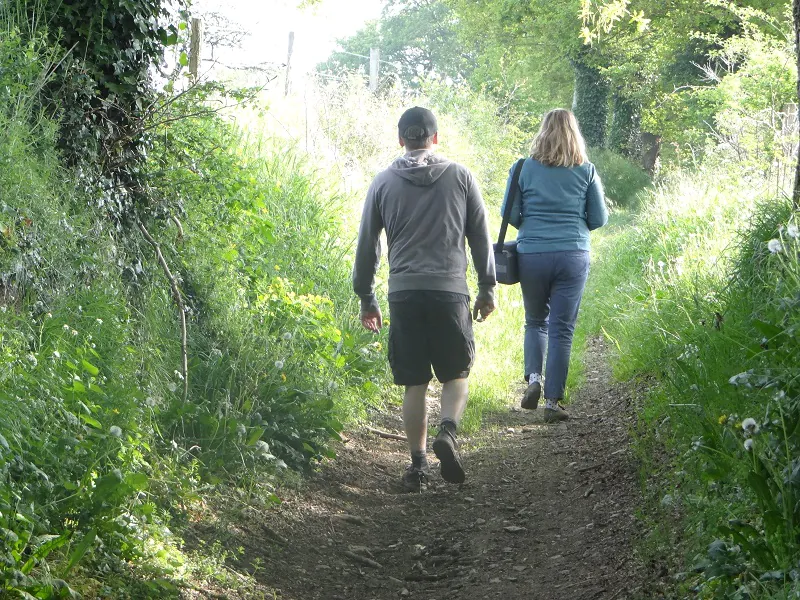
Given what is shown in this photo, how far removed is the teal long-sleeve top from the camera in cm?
641

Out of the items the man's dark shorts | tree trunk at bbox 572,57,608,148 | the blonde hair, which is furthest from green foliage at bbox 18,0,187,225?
tree trunk at bbox 572,57,608,148

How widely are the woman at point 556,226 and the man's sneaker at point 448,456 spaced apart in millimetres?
1491

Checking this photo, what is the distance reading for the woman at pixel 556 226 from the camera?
6.40 metres

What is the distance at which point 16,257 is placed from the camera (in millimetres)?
4047

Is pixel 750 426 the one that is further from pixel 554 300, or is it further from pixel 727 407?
pixel 554 300

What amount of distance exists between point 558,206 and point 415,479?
220cm

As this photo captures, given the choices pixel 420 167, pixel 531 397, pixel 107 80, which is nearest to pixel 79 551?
pixel 420 167

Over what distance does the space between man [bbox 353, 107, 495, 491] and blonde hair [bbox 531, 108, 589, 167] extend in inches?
50.5

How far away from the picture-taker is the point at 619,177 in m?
29.5

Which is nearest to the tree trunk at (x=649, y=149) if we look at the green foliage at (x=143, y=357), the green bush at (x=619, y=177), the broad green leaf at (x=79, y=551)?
the green bush at (x=619, y=177)

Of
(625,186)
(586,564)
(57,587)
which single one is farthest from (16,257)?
(625,186)

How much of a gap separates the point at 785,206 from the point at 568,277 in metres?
1.60

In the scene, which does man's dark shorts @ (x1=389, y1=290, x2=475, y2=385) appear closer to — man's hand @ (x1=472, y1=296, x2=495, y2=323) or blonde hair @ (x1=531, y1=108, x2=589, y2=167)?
man's hand @ (x1=472, y1=296, x2=495, y2=323)

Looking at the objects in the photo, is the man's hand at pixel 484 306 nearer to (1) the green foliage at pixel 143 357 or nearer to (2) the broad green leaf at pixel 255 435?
(1) the green foliage at pixel 143 357
